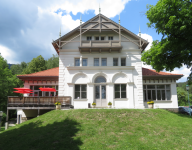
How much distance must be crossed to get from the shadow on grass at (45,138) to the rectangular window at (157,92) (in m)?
12.5

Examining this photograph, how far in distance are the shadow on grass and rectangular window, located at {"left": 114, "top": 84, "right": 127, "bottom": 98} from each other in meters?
8.50

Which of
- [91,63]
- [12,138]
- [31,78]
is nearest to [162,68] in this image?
[91,63]

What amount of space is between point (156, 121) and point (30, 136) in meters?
9.88

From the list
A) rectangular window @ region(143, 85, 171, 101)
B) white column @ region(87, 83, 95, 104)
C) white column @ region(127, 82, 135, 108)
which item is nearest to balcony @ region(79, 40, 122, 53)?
white column @ region(87, 83, 95, 104)

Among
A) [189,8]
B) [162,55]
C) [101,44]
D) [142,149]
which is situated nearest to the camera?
[142,149]

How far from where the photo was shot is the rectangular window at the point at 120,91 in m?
19.8

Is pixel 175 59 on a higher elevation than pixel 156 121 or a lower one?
higher

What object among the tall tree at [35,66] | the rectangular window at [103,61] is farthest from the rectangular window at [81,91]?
the tall tree at [35,66]

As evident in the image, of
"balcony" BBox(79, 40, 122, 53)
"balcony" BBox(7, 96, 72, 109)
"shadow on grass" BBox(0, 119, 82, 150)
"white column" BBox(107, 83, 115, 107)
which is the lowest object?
"shadow on grass" BBox(0, 119, 82, 150)

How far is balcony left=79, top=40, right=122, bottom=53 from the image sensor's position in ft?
64.2

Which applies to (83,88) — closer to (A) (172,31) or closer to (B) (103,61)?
(B) (103,61)

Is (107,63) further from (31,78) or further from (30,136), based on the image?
(30,136)

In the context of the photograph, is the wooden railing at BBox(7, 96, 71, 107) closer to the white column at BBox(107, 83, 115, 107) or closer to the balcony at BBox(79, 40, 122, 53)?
the white column at BBox(107, 83, 115, 107)

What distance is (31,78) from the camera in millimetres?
21000
